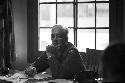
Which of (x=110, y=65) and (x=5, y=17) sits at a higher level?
(x=5, y=17)

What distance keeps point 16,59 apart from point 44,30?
60 cm

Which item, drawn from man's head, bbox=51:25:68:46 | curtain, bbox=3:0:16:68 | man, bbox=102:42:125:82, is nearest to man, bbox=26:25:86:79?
man's head, bbox=51:25:68:46

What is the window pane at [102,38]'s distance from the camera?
3.75m

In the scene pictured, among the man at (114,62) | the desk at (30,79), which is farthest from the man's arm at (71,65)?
the man at (114,62)

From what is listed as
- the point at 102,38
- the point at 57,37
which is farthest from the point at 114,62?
the point at 102,38

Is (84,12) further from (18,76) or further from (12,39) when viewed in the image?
(18,76)

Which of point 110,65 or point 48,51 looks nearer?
point 110,65

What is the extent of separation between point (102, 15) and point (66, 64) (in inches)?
48.2

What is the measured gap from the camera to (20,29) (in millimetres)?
3844

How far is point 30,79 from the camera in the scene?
2.43 metres

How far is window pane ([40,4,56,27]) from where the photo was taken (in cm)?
393

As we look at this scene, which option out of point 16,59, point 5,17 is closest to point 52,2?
point 5,17

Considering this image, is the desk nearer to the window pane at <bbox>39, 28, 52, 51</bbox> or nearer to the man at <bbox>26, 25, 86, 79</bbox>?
the man at <bbox>26, 25, 86, 79</bbox>

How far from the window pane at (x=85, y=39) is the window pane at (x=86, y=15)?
0.28ft
